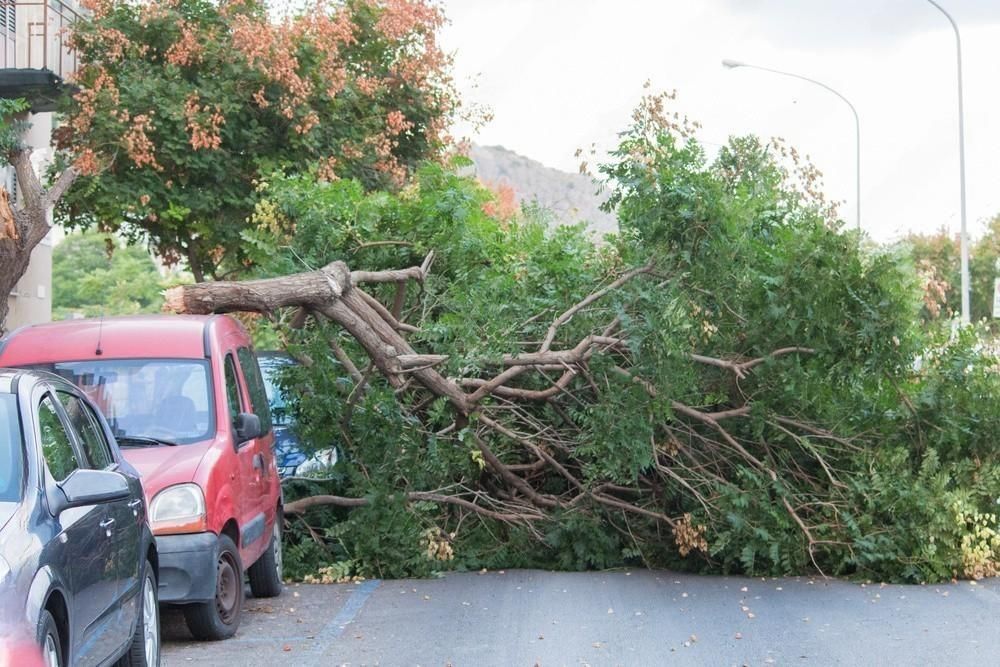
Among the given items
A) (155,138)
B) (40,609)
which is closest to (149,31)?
(155,138)

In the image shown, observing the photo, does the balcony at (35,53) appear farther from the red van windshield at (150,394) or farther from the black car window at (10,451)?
the black car window at (10,451)

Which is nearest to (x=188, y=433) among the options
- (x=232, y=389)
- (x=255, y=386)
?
(x=232, y=389)

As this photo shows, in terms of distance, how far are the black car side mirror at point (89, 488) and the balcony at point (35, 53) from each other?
1969cm

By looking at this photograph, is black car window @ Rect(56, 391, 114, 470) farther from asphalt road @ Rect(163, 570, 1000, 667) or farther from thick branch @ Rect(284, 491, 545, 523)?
thick branch @ Rect(284, 491, 545, 523)

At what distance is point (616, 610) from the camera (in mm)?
10609

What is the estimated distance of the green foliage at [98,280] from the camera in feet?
276

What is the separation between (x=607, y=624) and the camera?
9.95 meters

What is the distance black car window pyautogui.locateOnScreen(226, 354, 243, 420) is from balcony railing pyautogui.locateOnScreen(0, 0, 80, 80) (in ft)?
53.5

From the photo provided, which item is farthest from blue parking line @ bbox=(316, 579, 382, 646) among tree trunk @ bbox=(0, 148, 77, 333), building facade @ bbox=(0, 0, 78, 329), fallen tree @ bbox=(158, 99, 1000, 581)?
building facade @ bbox=(0, 0, 78, 329)

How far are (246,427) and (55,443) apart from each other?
133 inches

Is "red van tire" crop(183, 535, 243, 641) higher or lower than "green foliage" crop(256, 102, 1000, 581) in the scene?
lower

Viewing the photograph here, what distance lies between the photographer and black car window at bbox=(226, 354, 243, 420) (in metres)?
10.1

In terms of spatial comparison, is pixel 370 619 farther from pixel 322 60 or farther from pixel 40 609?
pixel 322 60

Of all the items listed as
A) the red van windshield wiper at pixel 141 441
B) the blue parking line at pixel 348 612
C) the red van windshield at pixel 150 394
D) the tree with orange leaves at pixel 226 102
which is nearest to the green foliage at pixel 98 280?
the tree with orange leaves at pixel 226 102
